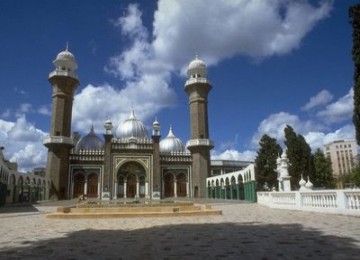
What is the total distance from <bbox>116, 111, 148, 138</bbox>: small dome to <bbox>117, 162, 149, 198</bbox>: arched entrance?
7.97 m

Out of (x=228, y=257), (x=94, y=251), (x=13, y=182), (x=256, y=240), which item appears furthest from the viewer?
(x=13, y=182)

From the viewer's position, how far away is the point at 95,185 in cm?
5100

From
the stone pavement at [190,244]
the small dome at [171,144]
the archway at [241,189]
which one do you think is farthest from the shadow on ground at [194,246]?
the small dome at [171,144]

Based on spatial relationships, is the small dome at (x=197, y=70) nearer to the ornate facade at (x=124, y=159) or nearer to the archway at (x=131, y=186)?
the ornate facade at (x=124, y=159)

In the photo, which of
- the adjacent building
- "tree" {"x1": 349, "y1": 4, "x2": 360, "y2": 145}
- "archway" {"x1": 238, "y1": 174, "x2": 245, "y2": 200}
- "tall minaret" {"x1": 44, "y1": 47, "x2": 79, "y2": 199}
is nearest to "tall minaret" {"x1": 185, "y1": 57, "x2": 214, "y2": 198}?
"archway" {"x1": 238, "y1": 174, "x2": 245, "y2": 200}

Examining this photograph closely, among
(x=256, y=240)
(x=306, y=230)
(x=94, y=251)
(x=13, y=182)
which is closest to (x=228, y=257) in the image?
(x=256, y=240)

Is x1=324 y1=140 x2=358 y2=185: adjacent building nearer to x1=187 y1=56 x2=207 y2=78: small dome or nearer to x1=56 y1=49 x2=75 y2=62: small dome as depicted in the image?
x1=187 y1=56 x2=207 y2=78: small dome

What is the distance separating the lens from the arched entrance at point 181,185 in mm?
53781

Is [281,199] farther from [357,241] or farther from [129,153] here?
[129,153]

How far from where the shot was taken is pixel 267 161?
41.8 m

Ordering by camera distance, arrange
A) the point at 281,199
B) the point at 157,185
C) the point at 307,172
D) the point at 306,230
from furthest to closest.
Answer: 1. the point at 157,185
2. the point at 307,172
3. the point at 281,199
4. the point at 306,230

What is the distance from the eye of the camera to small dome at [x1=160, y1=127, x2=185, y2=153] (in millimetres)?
61794

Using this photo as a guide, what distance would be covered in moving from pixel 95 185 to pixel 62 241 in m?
44.2

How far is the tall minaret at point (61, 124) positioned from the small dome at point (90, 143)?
29.4ft
